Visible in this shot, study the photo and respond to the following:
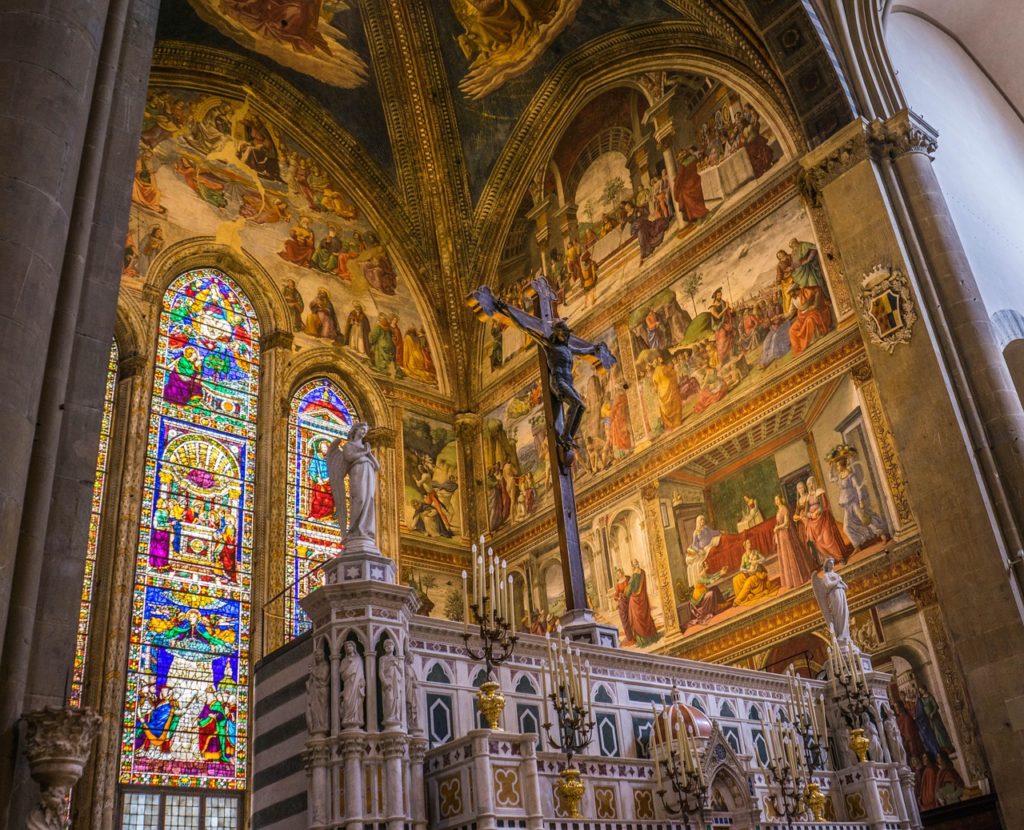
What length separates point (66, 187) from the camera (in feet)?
20.4

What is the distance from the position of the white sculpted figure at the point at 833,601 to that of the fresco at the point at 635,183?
535cm

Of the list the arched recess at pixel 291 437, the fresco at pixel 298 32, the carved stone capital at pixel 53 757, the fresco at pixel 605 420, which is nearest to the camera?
the carved stone capital at pixel 53 757

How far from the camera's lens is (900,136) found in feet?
44.2

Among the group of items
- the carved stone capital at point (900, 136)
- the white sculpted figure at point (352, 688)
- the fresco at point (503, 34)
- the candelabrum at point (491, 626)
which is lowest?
the white sculpted figure at point (352, 688)

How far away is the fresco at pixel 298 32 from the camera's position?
59.6 feet

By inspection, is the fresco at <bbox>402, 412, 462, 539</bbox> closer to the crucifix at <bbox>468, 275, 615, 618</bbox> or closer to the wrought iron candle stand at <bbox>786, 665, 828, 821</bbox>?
the crucifix at <bbox>468, 275, 615, 618</bbox>

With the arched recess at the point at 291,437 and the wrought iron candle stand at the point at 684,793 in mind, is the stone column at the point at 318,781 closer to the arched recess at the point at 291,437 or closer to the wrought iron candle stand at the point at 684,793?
the wrought iron candle stand at the point at 684,793

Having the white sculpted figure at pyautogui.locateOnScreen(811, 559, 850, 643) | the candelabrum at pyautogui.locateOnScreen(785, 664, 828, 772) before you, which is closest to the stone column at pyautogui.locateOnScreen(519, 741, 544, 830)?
the candelabrum at pyautogui.locateOnScreen(785, 664, 828, 772)

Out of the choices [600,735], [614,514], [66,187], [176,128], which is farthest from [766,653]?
[176,128]

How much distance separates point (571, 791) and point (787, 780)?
2054 mm

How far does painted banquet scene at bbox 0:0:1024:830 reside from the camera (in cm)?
650

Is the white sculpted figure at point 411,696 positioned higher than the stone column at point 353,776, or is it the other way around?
the white sculpted figure at point 411,696

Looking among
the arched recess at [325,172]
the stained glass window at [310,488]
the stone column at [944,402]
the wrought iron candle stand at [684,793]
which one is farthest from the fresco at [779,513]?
the arched recess at [325,172]

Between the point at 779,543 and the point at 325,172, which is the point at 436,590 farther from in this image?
the point at 325,172
